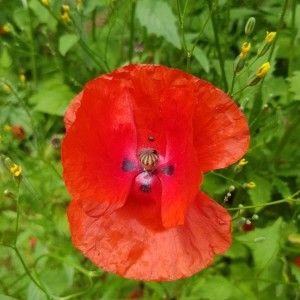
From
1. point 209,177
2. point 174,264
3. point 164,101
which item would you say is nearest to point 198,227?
point 174,264

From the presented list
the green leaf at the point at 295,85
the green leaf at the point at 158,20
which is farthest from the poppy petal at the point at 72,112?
the green leaf at the point at 295,85

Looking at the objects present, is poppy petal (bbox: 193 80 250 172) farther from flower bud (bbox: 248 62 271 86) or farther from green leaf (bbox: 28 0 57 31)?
green leaf (bbox: 28 0 57 31)

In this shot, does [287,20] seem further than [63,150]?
Yes

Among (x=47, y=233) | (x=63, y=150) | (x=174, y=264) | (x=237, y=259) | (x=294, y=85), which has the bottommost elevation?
(x=237, y=259)

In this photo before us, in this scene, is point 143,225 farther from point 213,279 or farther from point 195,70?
point 195,70

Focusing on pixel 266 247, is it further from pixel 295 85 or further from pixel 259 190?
pixel 295 85

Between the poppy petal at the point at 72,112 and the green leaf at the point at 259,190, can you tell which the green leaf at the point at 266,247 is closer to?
the green leaf at the point at 259,190
